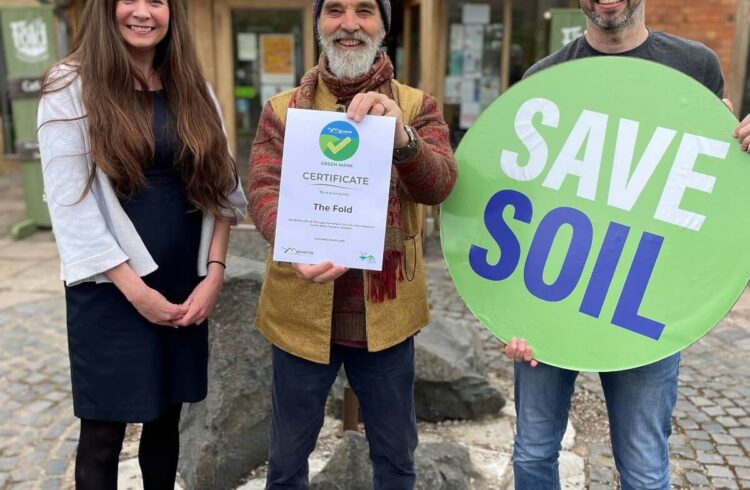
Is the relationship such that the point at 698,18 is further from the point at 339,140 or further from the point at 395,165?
the point at 339,140

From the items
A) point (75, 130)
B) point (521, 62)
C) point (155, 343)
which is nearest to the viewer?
point (75, 130)

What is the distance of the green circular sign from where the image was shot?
5.69 ft

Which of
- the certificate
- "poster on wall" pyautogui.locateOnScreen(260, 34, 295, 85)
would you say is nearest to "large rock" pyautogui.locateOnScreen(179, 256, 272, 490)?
the certificate

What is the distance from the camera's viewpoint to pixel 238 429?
2838 mm

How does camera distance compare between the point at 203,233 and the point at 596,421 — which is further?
the point at 596,421

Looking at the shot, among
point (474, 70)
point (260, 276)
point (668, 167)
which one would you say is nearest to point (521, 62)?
point (474, 70)

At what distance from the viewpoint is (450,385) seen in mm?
3361

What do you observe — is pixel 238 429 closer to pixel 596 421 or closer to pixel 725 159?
pixel 596 421

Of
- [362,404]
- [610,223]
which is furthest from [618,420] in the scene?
[362,404]

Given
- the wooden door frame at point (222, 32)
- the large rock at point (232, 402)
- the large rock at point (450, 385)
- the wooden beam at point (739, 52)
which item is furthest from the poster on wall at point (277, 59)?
the large rock at point (232, 402)

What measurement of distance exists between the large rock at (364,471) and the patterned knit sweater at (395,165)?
31.1 inches

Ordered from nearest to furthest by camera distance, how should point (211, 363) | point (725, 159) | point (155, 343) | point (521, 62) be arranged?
point (725, 159), point (155, 343), point (211, 363), point (521, 62)

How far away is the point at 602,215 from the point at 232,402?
5.61ft

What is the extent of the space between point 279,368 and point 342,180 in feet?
2.27
